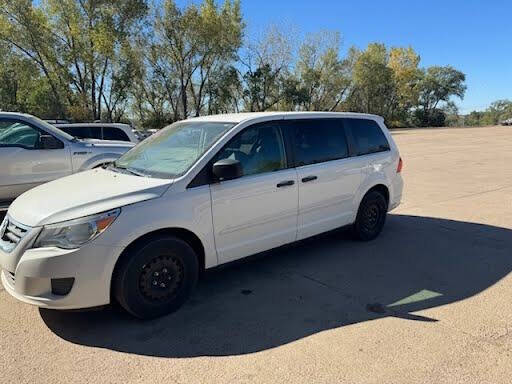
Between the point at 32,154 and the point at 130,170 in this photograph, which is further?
the point at 32,154

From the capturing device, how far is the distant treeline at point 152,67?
33.1 meters

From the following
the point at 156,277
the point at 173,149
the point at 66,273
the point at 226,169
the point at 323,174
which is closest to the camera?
the point at 66,273

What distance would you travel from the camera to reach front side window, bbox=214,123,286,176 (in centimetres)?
419

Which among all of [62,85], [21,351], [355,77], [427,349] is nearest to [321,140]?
[427,349]

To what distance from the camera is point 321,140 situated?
16.6 ft

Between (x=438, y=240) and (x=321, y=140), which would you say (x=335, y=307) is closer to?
(x=321, y=140)

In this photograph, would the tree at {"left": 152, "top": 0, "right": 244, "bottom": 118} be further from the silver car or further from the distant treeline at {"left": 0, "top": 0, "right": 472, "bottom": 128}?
the silver car

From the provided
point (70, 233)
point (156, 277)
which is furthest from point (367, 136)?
point (70, 233)

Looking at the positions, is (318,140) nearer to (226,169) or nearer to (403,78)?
(226,169)

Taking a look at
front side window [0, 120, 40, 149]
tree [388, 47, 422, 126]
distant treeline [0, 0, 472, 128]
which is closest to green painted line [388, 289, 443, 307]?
front side window [0, 120, 40, 149]

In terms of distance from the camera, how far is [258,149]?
4406 millimetres

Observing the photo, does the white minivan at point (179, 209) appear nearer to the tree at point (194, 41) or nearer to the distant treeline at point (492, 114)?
the tree at point (194, 41)

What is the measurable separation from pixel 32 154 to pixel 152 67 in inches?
1464

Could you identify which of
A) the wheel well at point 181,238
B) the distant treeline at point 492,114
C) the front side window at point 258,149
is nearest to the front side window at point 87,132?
the front side window at point 258,149
